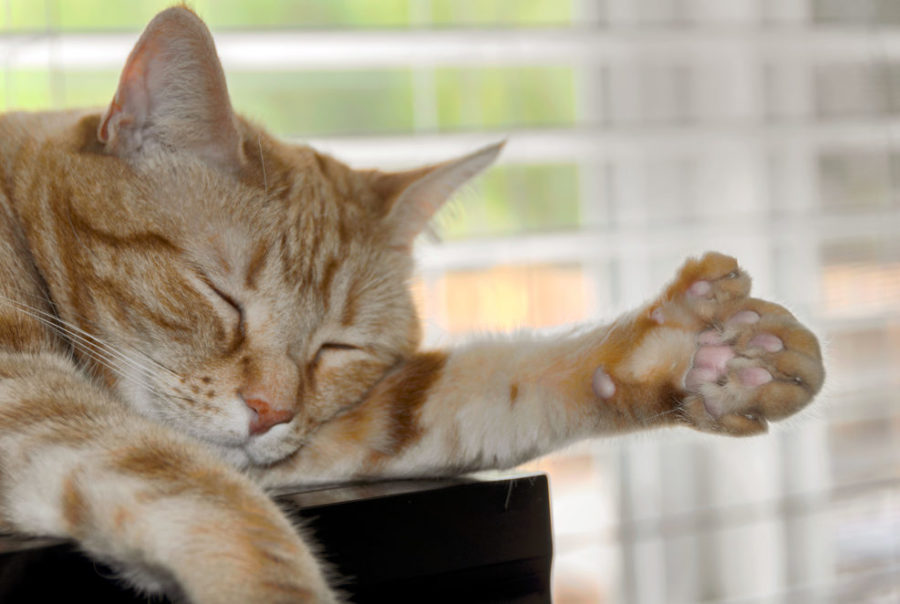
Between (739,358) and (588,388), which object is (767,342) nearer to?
(739,358)

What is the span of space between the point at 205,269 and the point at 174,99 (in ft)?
0.60

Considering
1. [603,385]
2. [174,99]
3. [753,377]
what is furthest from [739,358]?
[174,99]

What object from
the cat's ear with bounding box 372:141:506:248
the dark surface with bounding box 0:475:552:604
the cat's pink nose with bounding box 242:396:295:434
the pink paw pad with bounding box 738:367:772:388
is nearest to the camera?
the dark surface with bounding box 0:475:552:604

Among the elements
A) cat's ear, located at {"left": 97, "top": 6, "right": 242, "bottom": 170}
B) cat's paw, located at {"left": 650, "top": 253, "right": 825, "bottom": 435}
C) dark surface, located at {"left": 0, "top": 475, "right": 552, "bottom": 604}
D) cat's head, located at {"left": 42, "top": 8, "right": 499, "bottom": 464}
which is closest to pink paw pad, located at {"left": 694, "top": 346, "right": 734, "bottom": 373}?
cat's paw, located at {"left": 650, "top": 253, "right": 825, "bottom": 435}

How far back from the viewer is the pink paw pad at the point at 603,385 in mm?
889

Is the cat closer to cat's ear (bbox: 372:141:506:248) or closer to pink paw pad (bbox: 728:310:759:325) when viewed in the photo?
pink paw pad (bbox: 728:310:759:325)

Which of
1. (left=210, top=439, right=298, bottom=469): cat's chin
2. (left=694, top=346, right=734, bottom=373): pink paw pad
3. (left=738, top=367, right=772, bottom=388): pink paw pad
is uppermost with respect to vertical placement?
(left=694, top=346, right=734, bottom=373): pink paw pad

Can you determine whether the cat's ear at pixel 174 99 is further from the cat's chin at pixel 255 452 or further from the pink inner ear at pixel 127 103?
the cat's chin at pixel 255 452

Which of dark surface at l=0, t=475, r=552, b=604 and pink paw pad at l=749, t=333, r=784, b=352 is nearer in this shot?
dark surface at l=0, t=475, r=552, b=604

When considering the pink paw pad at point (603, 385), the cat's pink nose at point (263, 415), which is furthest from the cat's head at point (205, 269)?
the pink paw pad at point (603, 385)

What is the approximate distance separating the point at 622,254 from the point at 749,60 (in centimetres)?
53

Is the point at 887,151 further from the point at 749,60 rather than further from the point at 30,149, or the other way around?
the point at 30,149

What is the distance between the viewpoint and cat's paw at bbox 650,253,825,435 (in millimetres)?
797

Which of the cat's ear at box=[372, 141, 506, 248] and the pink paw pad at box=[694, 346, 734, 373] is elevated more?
the cat's ear at box=[372, 141, 506, 248]
